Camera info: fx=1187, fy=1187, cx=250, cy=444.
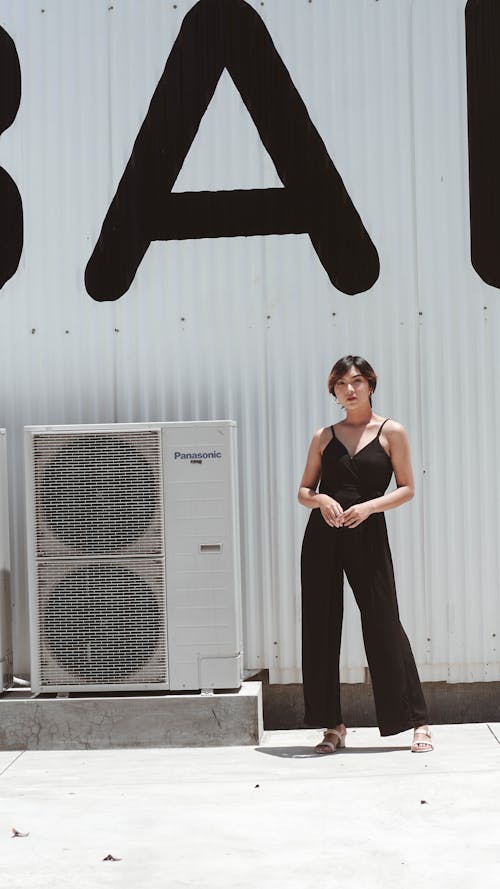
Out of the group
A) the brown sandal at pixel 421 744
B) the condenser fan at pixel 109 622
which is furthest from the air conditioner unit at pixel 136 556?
the brown sandal at pixel 421 744

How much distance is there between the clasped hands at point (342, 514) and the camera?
4.91 meters

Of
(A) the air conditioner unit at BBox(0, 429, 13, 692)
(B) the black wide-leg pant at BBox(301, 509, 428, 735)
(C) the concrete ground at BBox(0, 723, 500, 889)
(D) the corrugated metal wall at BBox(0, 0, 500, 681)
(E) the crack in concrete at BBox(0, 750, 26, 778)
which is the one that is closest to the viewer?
(C) the concrete ground at BBox(0, 723, 500, 889)

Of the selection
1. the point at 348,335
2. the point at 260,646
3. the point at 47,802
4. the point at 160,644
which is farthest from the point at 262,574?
the point at 47,802

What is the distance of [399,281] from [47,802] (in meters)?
2.92

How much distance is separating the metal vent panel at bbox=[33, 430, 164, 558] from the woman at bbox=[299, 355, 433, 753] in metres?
0.69

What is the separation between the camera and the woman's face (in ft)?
16.6

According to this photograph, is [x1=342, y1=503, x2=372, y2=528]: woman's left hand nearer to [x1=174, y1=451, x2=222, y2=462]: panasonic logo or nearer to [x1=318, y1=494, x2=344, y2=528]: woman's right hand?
[x1=318, y1=494, x2=344, y2=528]: woman's right hand

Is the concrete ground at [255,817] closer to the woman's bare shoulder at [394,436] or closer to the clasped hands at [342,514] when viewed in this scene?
the clasped hands at [342,514]

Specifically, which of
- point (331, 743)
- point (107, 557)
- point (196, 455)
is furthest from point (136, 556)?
point (331, 743)

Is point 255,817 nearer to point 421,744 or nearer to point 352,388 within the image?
point 421,744

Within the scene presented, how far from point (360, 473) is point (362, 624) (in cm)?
64

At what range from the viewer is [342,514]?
4.91 metres

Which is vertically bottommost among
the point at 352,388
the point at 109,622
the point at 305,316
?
the point at 109,622

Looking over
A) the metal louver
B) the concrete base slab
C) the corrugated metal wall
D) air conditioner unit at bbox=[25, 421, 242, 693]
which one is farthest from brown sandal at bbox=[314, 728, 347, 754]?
the metal louver
